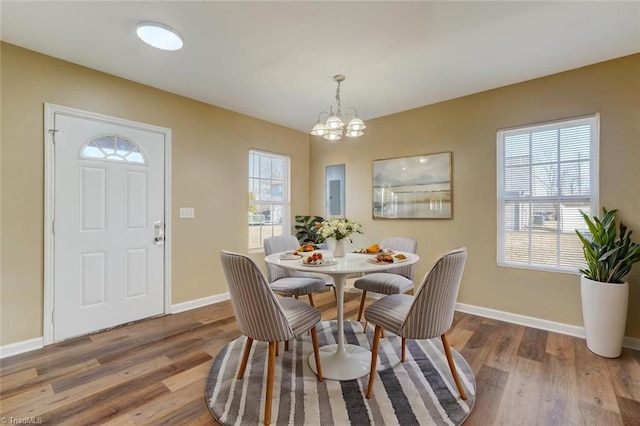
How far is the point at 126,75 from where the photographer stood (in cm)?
284

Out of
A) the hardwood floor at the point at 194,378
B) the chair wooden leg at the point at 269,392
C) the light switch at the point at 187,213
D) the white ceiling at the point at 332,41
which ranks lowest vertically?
the hardwood floor at the point at 194,378

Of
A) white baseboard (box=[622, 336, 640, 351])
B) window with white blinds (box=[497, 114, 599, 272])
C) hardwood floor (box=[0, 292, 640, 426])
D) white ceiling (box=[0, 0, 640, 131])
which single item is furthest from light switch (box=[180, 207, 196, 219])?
white baseboard (box=[622, 336, 640, 351])

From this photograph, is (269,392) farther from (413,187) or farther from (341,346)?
(413,187)

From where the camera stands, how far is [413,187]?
372 centimetres

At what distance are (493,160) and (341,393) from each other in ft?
9.05

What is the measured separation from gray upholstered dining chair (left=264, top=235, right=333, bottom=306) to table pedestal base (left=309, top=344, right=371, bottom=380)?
0.54 metres

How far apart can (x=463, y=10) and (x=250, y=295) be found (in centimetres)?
223

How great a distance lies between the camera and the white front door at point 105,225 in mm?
2590

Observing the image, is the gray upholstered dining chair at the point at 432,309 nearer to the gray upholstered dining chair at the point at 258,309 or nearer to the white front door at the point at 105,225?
the gray upholstered dining chair at the point at 258,309

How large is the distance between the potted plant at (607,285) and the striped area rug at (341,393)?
1.12m

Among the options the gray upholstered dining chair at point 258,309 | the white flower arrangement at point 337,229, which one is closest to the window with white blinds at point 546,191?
the white flower arrangement at point 337,229

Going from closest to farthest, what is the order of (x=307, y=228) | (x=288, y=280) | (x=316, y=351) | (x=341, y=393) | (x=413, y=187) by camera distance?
(x=341, y=393) → (x=316, y=351) → (x=288, y=280) → (x=413, y=187) → (x=307, y=228)

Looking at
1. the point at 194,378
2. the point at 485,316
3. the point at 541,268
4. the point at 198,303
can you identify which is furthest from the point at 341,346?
the point at 541,268

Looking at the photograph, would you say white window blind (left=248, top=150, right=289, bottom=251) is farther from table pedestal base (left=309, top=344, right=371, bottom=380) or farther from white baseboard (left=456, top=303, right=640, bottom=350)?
white baseboard (left=456, top=303, right=640, bottom=350)
